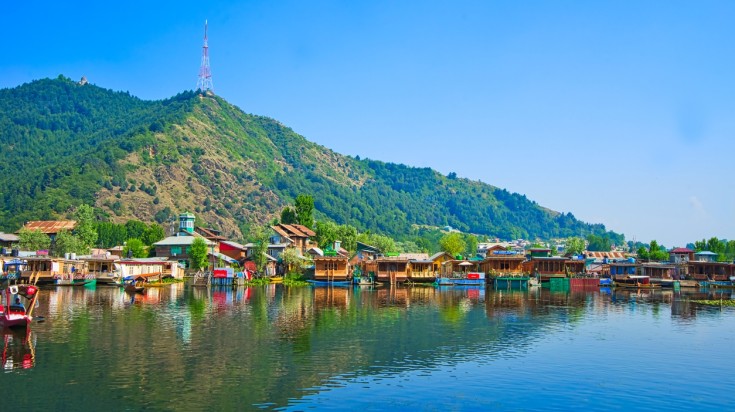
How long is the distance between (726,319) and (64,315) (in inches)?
2544

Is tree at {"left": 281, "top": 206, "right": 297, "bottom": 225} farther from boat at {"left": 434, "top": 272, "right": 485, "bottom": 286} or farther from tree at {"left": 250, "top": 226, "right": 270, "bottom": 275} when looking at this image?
boat at {"left": 434, "top": 272, "right": 485, "bottom": 286}

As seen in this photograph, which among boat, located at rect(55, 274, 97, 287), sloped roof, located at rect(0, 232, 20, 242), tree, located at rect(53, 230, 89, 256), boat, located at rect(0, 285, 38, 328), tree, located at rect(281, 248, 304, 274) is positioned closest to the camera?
boat, located at rect(0, 285, 38, 328)

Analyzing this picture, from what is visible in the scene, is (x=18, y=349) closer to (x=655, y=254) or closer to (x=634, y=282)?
(x=634, y=282)

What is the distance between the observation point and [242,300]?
76.3 meters

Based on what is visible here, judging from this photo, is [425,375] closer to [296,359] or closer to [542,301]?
[296,359]

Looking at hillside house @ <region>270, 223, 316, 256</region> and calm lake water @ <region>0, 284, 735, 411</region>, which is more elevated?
hillside house @ <region>270, 223, 316, 256</region>

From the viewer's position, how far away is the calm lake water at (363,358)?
30578mm

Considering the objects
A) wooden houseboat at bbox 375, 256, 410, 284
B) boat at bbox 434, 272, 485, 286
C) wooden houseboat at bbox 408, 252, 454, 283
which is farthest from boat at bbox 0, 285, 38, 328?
boat at bbox 434, 272, 485, 286

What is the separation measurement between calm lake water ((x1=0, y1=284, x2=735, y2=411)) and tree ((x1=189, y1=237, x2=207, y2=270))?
41310mm

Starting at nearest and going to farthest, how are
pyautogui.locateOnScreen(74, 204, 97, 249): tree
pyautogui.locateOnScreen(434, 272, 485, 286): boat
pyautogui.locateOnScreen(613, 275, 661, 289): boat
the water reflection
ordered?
the water reflection, pyautogui.locateOnScreen(434, 272, 485, 286): boat, pyautogui.locateOnScreen(613, 275, 661, 289): boat, pyautogui.locateOnScreen(74, 204, 97, 249): tree

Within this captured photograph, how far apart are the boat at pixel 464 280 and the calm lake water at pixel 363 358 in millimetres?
41704

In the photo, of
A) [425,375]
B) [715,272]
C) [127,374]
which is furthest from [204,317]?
[715,272]

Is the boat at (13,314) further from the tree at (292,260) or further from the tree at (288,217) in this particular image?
the tree at (288,217)

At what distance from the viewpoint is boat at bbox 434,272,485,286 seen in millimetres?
112188
